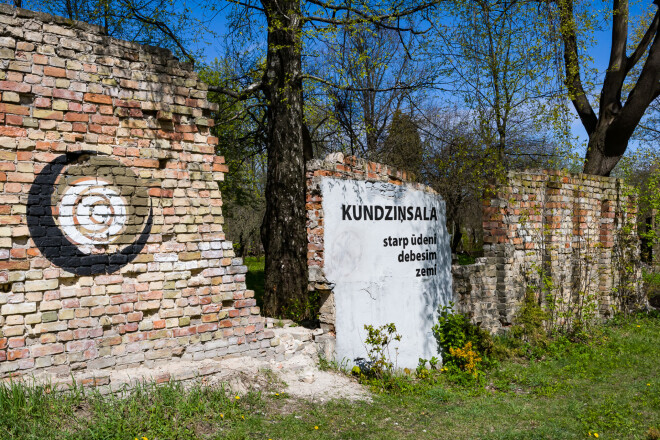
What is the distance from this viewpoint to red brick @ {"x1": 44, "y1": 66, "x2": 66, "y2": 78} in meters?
4.46

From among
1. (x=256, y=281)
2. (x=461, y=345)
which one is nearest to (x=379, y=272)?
(x=461, y=345)

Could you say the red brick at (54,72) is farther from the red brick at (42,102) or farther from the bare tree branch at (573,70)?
the bare tree branch at (573,70)

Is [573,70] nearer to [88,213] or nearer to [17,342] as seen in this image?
[88,213]

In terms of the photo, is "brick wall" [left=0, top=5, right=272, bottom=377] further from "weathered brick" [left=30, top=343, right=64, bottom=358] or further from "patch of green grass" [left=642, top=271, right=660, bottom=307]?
"patch of green grass" [left=642, top=271, right=660, bottom=307]

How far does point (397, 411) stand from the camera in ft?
17.6

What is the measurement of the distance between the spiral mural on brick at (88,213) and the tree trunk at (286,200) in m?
3.83

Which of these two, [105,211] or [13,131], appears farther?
[105,211]

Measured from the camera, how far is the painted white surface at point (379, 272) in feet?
20.4

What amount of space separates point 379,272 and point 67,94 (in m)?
4.22

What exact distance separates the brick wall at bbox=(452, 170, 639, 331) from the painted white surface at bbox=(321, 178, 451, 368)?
92cm

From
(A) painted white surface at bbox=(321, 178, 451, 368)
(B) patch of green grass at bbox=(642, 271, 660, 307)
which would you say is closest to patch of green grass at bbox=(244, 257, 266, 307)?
(A) painted white surface at bbox=(321, 178, 451, 368)

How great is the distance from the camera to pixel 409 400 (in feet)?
18.7

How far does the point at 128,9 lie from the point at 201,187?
709 cm

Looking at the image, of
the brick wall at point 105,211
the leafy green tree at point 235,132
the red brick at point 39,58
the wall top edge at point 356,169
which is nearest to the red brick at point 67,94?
the brick wall at point 105,211
